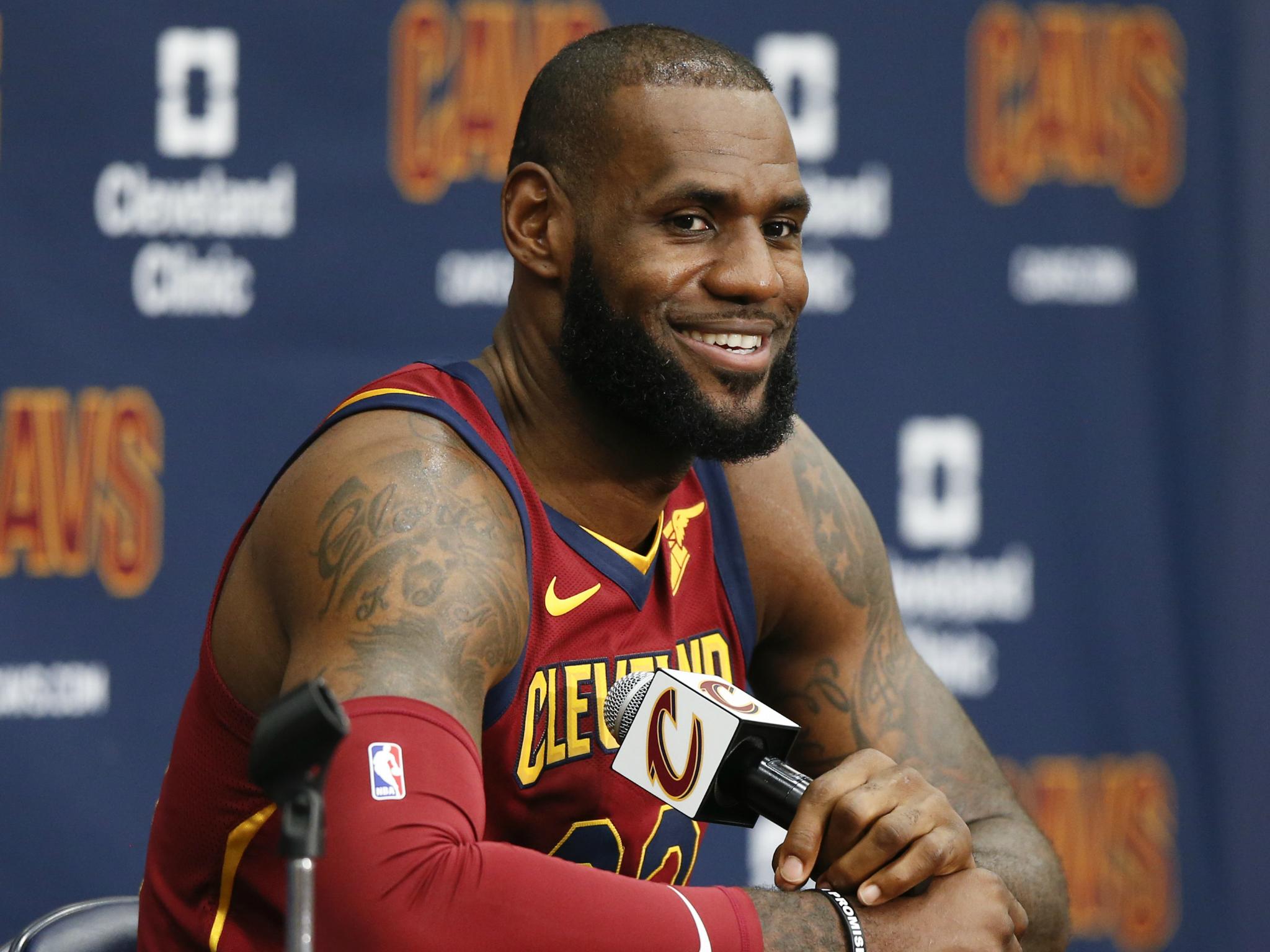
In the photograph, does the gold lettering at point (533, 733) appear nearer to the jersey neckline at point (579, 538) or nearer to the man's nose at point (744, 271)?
the jersey neckline at point (579, 538)

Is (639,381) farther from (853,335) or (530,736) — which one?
(853,335)

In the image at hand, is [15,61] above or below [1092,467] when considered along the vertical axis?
above

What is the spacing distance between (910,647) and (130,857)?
1.60 m

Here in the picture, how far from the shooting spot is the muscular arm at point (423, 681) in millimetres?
1390

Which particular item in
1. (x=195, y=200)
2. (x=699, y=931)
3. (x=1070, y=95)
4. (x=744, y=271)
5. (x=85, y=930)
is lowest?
(x=85, y=930)

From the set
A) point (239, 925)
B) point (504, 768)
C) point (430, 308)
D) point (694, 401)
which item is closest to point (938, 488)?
point (430, 308)

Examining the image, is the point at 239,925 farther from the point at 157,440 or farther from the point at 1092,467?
the point at 1092,467

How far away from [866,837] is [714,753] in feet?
0.61

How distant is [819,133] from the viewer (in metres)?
3.18

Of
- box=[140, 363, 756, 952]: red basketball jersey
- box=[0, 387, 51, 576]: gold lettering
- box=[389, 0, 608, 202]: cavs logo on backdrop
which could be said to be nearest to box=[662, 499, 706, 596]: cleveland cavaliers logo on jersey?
box=[140, 363, 756, 952]: red basketball jersey

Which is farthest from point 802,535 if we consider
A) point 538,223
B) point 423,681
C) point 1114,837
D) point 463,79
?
point 1114,837

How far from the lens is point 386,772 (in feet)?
4.61

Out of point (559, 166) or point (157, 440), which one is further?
point (157, 440)

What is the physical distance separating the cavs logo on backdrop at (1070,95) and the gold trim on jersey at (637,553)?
1.56 metres
